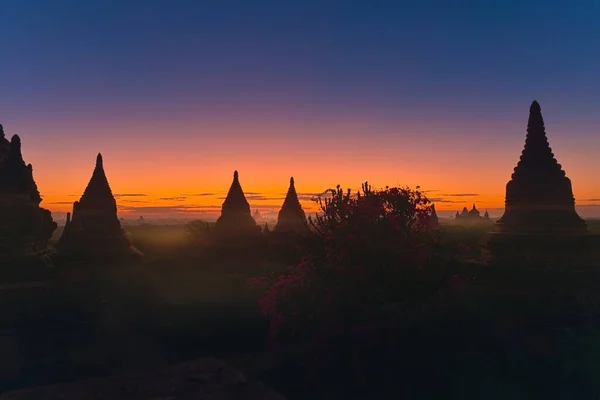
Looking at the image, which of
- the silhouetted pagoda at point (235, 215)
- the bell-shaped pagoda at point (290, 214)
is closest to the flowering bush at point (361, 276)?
the silhouetted pagoda at point (235, 215)

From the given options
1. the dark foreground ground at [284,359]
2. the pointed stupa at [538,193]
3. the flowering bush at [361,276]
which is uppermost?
the pointed stupa at [538,193]

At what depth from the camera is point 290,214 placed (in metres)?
36.2

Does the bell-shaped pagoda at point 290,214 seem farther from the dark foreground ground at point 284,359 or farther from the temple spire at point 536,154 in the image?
the temple spire at point 536,154

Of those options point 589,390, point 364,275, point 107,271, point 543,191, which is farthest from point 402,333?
point 107,271

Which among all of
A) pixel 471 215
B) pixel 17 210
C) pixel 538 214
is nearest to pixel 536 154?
pixel 538 214

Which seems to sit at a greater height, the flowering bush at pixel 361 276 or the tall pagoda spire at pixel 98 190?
the tall pagoda spire at pixel 98 190

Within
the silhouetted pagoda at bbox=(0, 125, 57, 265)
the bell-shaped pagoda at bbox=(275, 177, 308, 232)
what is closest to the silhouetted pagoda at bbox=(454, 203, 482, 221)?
the bell-shaped pagoda at bbox=(275, 177, 308, 232)

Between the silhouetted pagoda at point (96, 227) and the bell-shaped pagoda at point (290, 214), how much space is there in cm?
1160

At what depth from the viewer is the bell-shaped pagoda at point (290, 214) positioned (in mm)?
35906

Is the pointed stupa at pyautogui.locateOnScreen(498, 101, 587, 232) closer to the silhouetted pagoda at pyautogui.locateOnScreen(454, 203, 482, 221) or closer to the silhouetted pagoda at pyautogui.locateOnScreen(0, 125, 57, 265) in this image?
the silhouetted pagoda at pyautogui.locateOnScreen(0, 125, 57, 265)

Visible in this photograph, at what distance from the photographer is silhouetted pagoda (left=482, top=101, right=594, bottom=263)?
60.0 ft

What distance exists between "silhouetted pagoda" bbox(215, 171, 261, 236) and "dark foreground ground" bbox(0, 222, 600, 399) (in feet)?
34.1

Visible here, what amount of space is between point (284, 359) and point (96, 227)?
17721mm

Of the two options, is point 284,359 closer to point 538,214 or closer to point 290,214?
point 538,214
